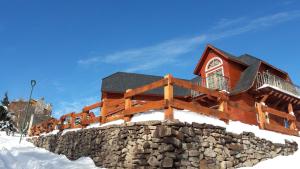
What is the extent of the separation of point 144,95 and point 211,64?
19.4ft

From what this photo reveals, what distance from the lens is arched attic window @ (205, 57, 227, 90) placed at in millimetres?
17734

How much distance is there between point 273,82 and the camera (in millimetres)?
17109

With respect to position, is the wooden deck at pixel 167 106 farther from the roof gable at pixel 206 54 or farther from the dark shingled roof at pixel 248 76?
the roof gable at pixel 206 54

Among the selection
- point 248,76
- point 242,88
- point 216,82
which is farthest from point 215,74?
point 242,88

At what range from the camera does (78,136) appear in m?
12.1

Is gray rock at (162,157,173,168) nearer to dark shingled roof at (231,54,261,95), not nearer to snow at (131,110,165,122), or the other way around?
snow at (131,110,165,122)

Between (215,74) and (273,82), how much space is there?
3.72m

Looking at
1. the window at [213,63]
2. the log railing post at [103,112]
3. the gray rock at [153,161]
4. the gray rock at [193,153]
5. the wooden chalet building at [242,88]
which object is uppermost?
the window at [213,63]

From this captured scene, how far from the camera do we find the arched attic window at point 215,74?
17734 millimetres

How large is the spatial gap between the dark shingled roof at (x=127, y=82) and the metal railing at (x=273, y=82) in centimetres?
571

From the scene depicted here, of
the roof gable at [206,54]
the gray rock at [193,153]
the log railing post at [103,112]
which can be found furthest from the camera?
the roof gable at [206,54]

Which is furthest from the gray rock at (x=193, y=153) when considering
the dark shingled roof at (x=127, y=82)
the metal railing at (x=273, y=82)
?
the dark shingled roof at (x=127, y=82)

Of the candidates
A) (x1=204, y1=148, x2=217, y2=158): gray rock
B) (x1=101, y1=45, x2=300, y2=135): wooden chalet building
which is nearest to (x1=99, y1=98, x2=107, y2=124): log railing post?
(x1=101, y1=45, x2=300, y2=135): wooden chalet building

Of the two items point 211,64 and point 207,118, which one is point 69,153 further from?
point 211,64
